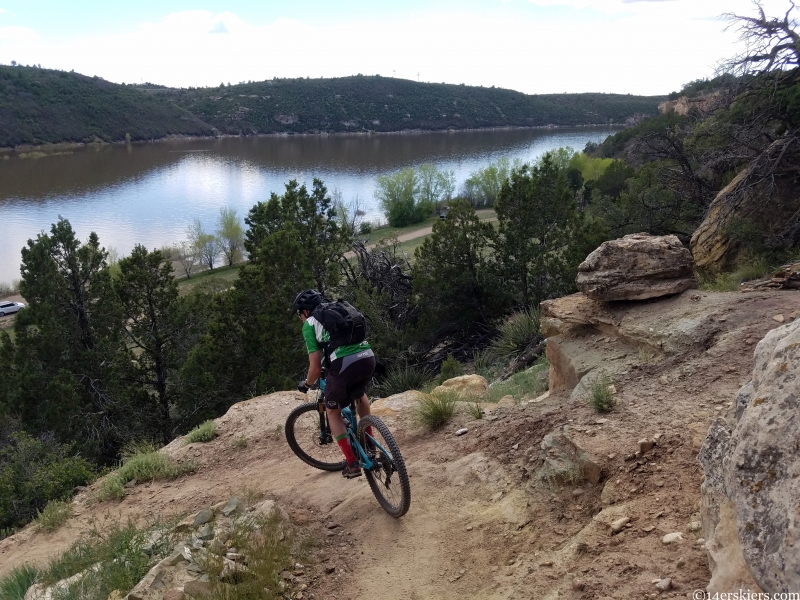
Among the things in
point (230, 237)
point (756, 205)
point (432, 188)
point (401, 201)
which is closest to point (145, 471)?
point (756, 205)

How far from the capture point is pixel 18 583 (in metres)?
4.61

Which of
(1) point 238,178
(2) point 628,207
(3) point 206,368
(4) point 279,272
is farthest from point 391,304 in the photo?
(1) point 238,178

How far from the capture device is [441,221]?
16766 millimetres

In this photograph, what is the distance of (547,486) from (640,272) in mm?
3986

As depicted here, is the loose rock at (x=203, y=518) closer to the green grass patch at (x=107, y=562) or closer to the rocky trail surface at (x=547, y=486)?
the green grass patch at (x=107, y=562)

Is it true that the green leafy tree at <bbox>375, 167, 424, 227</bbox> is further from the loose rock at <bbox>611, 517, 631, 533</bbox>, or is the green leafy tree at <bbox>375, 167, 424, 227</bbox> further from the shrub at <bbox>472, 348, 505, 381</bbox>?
the loose rock at <bbox>611, 517, 631, 533</bbox>

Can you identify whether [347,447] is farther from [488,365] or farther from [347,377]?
[488,365]

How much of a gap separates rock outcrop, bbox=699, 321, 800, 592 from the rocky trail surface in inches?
14.5

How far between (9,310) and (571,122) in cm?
15002

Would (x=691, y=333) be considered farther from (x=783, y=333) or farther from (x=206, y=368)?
(x=206, y=368)

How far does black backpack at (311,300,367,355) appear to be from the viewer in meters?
4.40

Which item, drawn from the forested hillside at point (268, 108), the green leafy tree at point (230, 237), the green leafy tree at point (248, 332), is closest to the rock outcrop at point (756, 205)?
the green leafy tree at point (248, 332)

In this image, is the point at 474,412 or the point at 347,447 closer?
the point at 347,447

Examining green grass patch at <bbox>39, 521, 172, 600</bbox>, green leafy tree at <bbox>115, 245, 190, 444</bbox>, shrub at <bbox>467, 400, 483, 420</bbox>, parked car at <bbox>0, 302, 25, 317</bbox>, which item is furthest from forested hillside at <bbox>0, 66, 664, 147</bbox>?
shrub at <bbox>467, 400, 483, 420</bbox>
